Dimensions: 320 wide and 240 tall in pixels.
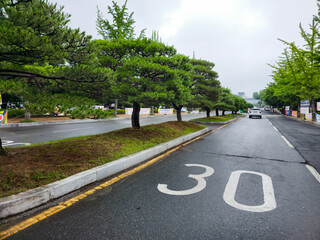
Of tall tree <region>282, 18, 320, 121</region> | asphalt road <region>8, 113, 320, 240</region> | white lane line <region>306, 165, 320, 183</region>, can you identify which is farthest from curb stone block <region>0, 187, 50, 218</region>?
tall tree <region>282, 18, 320, 121</region>

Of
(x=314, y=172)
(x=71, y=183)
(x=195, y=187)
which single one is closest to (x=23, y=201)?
(x=71, y=183)

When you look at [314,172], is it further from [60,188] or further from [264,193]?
[60,188]

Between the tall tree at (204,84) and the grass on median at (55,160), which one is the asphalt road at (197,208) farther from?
the tall tree at (204,84)

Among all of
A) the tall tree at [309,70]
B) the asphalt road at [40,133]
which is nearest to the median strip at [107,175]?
the asphalt road at [40,133]

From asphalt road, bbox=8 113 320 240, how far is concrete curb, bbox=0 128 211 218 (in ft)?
1.46

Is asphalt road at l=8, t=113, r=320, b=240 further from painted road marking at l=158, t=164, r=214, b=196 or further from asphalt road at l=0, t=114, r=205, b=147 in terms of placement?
Answer: asphalt road at l=0, t=114, r=205, b=147

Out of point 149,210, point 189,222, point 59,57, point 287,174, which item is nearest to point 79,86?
point 59,57

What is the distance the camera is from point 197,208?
2.86m

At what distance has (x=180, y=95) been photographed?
26.2 ft

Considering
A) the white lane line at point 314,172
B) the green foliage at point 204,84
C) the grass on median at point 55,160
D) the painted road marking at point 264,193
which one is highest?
the green foliage at point 204,84

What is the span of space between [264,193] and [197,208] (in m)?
1.45

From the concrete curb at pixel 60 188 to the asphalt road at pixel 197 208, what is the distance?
45 cm

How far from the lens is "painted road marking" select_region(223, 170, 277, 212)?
2.88 metres

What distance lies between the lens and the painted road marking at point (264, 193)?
2875 millimetres
